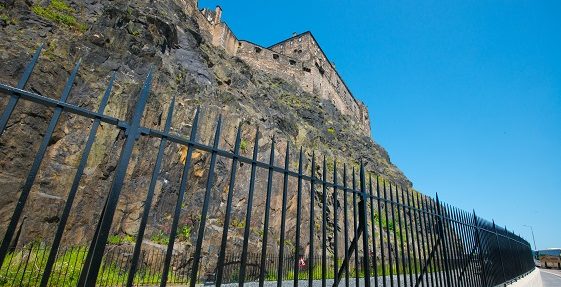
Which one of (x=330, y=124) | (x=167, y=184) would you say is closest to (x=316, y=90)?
(x=330, y=124)

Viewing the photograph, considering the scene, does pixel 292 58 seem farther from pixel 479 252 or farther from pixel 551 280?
pixel 479 252

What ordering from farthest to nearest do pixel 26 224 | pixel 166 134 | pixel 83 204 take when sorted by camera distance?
pixel 83 204 < pixel 26 224 < pixel 166 134

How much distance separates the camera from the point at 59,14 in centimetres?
1686

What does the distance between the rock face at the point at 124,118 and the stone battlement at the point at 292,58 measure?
19.5m

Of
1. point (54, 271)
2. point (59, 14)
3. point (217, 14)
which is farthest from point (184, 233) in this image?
point (217, 14)

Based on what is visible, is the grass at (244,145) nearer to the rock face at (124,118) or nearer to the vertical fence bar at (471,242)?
the rock face at (124,118)

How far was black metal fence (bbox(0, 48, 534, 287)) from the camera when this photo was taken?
239 cm

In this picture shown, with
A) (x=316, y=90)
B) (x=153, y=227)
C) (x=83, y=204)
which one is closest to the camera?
(x=83, y=204)

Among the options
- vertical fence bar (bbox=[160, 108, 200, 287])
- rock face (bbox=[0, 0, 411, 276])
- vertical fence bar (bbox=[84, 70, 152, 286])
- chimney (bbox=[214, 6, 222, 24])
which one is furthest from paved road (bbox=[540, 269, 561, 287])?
chimney (bbox=[214, 6, 222, 24])

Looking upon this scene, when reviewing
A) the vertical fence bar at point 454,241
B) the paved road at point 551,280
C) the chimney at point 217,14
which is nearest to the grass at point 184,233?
the vertical fence bar at point 454,241

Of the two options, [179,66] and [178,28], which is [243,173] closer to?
[179,66]

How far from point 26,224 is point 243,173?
324 inches

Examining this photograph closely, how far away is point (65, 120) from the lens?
38.4 feet

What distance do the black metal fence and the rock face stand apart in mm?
825
